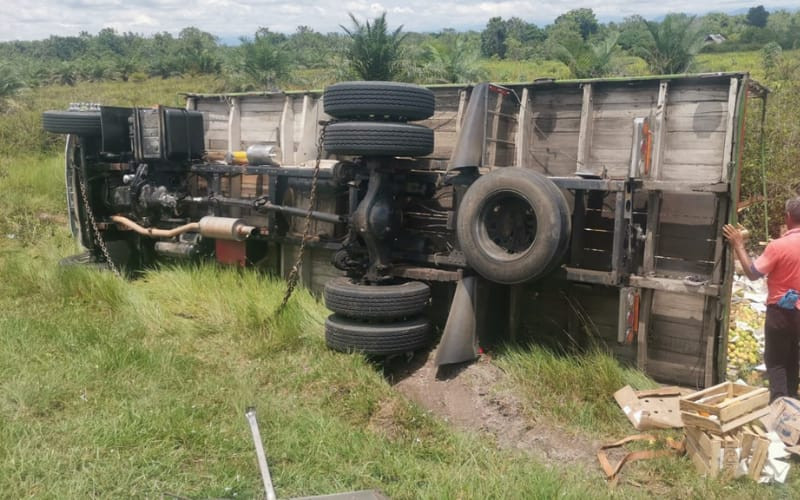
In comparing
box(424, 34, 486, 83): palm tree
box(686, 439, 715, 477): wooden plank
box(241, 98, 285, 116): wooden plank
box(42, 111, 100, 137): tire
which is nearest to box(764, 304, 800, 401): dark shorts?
box(686, 439, 715, 477): wooden plank

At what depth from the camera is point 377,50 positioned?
1916cm

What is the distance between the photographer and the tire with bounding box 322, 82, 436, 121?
5.93 meters

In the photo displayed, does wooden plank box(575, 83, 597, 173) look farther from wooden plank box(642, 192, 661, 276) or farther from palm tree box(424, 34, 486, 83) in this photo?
palm tree box(424, 34, 486, 83)

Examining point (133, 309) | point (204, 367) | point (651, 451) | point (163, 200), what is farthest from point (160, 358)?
point (651, 451)

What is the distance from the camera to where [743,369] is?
640 cm

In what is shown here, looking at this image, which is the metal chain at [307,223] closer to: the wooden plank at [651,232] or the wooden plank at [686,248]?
the wooden plank at [651,232]

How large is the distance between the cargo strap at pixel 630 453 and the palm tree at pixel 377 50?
15.5 m

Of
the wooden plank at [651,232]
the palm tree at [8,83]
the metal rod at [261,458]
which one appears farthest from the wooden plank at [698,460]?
the palm tree at [8,83]

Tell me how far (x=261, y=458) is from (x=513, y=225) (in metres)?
2.79

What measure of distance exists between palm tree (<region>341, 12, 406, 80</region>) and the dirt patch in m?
14.2

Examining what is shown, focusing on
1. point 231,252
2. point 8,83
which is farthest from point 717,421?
point 8,83

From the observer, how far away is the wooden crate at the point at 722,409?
14.1ft

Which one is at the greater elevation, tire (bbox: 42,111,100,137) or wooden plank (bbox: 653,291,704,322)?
tire (bbox: 42,111,100,137)

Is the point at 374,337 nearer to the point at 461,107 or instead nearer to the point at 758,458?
the point at 461,107
